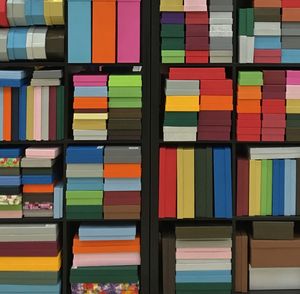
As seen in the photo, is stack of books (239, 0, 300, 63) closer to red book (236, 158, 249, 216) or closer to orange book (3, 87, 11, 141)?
red book (236, 158, 249, 216)

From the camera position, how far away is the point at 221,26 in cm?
263

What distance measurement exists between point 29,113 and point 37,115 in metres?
0.04

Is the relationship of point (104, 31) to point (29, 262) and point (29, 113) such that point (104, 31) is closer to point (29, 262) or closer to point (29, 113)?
point (29, 113)

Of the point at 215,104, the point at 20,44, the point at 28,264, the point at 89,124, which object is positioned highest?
the point at 20,44

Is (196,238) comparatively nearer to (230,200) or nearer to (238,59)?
(230,200)

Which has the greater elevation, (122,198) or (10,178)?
(10,178)

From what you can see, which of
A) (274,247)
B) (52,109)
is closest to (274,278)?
(274,247)

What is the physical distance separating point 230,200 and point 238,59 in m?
0.73

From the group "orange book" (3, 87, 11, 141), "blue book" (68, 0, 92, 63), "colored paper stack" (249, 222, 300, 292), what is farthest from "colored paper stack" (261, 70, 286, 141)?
"orange book" (3, 87, 11, 141)

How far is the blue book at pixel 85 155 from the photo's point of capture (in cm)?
266

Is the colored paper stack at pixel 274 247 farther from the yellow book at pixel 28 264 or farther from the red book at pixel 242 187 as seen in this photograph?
the yellow book at pixel 28 264

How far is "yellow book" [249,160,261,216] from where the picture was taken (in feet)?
8.88

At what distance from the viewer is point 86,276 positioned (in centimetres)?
268

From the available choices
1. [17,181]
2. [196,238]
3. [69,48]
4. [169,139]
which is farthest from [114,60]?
[196,238]
